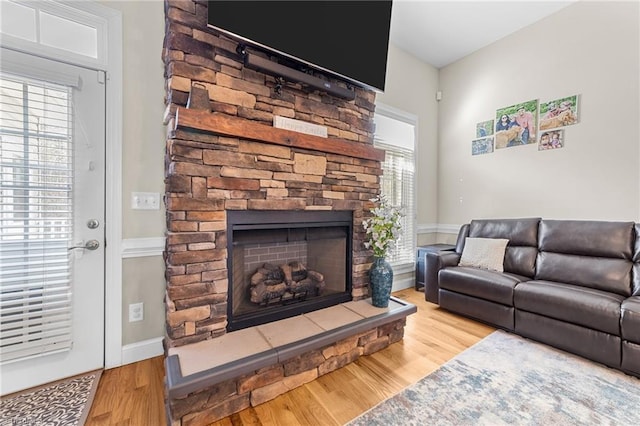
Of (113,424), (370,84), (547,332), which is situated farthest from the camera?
(370,84)

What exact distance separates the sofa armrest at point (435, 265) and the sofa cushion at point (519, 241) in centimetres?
49

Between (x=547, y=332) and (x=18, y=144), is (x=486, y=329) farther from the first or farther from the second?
(x=18, y=144)

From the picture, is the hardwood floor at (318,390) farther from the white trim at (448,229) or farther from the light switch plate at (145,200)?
the white trim at (448,229)

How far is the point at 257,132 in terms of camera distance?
66.5 inches

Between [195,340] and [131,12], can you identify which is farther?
[131,12]

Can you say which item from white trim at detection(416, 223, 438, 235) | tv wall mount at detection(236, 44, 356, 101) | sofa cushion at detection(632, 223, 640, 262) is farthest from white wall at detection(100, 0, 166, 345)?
sofa cushion at detection(632, 223, 640, 262)

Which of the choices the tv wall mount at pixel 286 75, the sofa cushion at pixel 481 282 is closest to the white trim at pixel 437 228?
the sofa cushion at pixel 481 282

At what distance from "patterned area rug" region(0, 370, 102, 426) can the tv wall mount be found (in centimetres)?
221

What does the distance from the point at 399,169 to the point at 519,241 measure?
1582 millimetres

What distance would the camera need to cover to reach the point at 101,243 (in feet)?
5.71

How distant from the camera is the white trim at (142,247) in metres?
1.81

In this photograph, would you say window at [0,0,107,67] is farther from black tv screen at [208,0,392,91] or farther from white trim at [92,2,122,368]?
black tv screen at [208,0,392,91]

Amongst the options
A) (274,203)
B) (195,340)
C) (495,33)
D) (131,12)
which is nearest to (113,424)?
(195,340)

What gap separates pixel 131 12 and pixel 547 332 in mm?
3929
